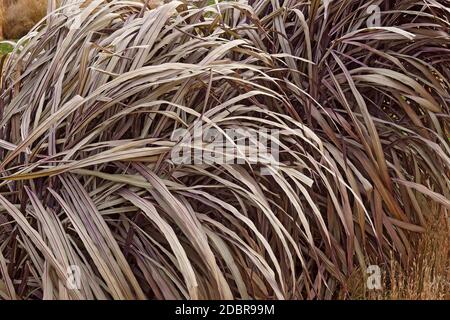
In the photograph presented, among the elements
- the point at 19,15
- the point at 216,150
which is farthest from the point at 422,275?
the point at 19,15

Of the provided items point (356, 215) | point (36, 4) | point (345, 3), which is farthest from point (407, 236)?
point (36, 4)

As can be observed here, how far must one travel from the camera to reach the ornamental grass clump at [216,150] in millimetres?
2623

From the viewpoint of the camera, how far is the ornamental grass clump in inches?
103

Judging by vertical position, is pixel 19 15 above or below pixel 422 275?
above

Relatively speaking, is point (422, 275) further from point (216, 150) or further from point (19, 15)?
point (19, 15)

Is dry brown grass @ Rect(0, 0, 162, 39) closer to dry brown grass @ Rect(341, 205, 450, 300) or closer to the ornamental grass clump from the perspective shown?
the ornamental grass clump

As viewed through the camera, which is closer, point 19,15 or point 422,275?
point 422,275

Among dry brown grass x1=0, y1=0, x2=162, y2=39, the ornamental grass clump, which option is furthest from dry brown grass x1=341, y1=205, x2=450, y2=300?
dry brown grass x1=0, y1=0, x2=162, y2=39

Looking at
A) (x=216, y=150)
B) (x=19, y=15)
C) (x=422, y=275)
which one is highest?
(x=19, y=15)

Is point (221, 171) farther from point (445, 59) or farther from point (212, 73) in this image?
point (445, 59)

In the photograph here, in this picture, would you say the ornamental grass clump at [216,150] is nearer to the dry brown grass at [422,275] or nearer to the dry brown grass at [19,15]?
the dry brown grass at [422,275]

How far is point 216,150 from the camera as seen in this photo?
2717 mm

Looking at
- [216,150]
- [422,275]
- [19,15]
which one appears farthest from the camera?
[19,15]

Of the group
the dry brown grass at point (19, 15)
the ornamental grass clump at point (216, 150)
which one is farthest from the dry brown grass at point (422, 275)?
the dry brown grass at point (19, 15)
